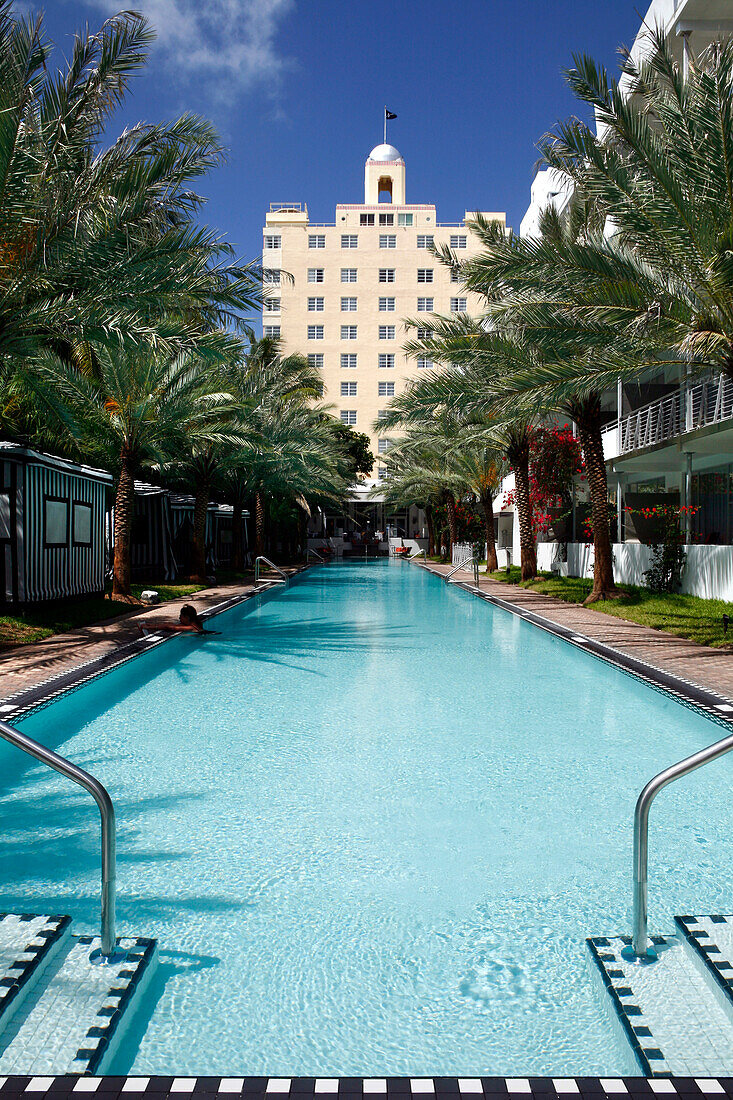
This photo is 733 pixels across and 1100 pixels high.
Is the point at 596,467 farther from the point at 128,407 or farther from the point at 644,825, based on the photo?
the point at 644,825

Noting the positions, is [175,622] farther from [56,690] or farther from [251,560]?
[251,560]

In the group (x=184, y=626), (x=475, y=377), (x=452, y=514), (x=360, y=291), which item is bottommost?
(x=184, y=626)

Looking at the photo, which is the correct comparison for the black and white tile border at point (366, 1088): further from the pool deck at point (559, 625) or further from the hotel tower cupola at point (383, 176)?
the hotel tower cupola at point (383, 176)

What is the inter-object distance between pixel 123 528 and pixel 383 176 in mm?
57457

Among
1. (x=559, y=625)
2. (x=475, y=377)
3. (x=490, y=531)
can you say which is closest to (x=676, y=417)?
(x=475, y=377)

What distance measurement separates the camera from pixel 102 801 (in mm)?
2961

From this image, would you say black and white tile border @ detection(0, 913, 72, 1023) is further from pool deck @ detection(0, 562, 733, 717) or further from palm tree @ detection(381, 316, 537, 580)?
palm tree @ detection(381, 316, 537, 580)

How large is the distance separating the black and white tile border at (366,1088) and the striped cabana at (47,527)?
11.9 meters

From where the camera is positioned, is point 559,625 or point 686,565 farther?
point 686,565

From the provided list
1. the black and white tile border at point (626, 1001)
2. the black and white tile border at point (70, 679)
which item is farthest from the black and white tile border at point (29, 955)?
the black and white tile border at point (70, 679)

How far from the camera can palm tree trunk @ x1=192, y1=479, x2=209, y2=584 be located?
21.4 meters

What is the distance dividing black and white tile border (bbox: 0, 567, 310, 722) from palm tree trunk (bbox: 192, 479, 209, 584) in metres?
9.65

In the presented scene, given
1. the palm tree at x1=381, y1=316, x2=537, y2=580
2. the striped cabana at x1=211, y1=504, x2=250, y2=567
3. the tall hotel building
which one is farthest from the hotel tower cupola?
the palm tree at x1=381, y1=316, x2=537, y2=580

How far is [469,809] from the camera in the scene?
539 centimetres
